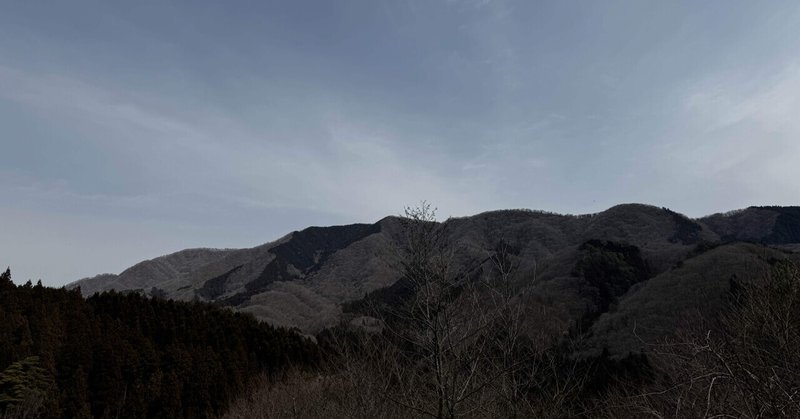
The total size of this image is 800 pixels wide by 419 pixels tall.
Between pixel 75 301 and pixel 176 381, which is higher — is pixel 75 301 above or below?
above

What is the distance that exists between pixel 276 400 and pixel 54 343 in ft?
54.1

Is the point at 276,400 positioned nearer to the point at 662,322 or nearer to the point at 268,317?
the point at 662,322

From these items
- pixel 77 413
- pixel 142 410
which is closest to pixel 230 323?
pixel 142 410

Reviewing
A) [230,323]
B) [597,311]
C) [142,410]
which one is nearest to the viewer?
[142,410]

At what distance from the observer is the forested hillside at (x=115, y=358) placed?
28609 millimetres

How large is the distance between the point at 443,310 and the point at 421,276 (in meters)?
1.05

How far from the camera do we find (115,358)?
33906mm

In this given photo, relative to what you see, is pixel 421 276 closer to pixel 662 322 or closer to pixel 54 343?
pixel 54 343

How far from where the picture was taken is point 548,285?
124500 millimetres

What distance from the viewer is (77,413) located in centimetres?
2873

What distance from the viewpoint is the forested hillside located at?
93.9ft

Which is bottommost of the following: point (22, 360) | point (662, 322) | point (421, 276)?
point (662, 322)

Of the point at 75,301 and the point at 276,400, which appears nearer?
the point at 276,400

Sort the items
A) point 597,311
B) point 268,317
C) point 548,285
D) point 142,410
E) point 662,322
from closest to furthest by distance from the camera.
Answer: point 142,410 → point 662,322 → point 597,311 → point 548,285 → point 268,317
